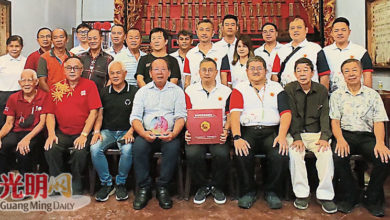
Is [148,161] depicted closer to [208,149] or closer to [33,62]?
[208,149]

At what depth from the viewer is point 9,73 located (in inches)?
137

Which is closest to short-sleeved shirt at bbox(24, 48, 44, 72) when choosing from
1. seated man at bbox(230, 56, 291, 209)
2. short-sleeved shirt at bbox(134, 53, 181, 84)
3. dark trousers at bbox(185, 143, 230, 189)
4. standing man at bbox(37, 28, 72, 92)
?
standing man at bbox(37, 28, 72, 92)

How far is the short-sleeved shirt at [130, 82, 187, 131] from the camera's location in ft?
9.48

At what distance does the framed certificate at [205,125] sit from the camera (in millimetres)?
2770

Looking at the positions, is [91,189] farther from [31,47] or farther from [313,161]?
[31,47]

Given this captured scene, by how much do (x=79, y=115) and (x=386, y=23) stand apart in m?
4.11

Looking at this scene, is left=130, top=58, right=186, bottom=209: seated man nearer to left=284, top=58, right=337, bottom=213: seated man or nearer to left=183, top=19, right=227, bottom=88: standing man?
left=183, top=19, right=227, bottom=88: standing man

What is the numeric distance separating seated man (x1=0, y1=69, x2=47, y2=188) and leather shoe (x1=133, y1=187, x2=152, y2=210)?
109cm

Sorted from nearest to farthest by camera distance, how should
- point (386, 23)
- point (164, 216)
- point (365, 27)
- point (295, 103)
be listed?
point (164, 216) → point (295, 103) → point (386, 23) → point (365, 27)

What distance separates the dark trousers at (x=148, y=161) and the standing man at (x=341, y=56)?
167 cm

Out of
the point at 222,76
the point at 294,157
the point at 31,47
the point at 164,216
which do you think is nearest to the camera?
the point at 164,216

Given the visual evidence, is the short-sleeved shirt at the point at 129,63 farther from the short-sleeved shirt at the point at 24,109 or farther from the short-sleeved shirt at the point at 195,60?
the short-sleeved shirt at the point at 24,109

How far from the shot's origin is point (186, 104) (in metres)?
3.01

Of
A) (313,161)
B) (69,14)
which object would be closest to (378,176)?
(313,161)
